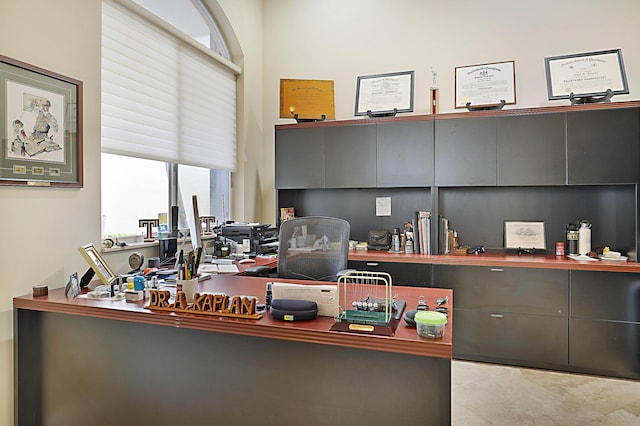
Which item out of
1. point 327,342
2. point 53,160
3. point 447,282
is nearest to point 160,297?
point 327,342

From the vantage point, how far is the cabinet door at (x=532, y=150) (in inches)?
130

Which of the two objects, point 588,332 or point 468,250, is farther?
point 468,250

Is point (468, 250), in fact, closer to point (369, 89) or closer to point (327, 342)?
point (369, 89)

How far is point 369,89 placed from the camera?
3947mm

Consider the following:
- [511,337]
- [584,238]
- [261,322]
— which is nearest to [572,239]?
[584,238]

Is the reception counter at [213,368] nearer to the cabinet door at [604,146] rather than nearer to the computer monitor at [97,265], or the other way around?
the computer monitor at [97,265]

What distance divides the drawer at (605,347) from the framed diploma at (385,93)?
221 cm

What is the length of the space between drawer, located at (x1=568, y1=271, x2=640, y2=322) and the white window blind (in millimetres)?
3140

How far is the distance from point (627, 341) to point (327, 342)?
8.77ft

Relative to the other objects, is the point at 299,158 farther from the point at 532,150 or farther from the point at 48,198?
the point at 48,198

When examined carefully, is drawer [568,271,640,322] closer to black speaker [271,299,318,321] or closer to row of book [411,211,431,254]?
row of book [411,211,431,254]

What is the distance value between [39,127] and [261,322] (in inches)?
64.0

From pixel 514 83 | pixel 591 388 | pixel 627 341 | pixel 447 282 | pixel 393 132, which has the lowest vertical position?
pixel 591 388

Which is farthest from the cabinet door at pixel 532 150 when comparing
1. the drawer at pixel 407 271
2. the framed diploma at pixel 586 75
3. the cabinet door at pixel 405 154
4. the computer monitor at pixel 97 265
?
the computer monitor at pixel 97 265
